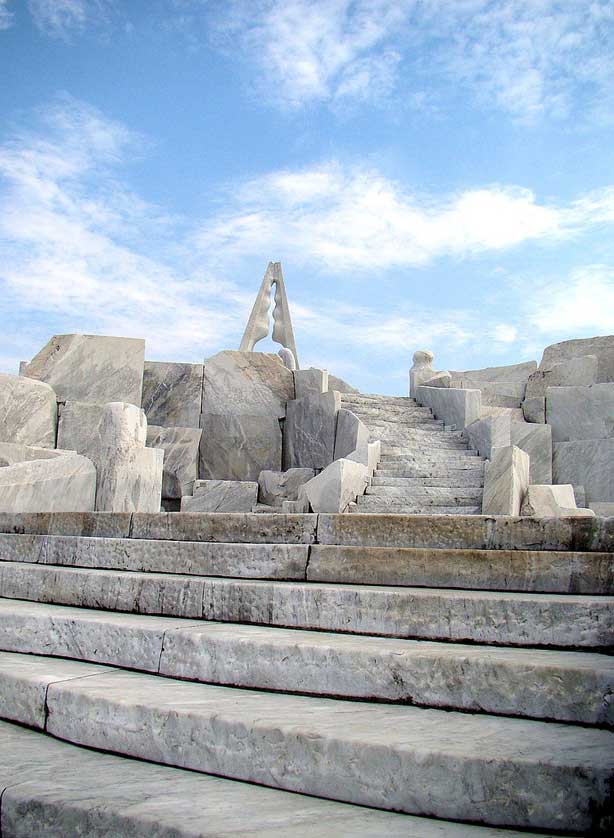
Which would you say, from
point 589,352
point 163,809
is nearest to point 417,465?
point 589,352

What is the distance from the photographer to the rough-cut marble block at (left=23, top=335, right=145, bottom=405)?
9930mm

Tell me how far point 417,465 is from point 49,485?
437 cm

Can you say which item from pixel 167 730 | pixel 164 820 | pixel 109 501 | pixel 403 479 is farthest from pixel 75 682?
pixel 403 479

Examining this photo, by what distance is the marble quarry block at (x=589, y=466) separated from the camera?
9.68m

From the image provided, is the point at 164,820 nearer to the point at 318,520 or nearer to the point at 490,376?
the point at 318,520

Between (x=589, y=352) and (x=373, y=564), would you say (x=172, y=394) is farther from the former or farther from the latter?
(x=373, y=564)

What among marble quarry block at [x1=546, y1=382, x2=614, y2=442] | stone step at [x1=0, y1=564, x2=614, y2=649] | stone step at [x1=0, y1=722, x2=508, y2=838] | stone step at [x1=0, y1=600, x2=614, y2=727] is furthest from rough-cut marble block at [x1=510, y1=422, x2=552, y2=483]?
stone step at [x1=0, y1=722, x2=508, y2=838]

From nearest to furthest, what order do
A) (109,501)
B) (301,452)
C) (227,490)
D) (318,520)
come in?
1. (318,520)
2. (109,501)
3. (227,490)
4. (301,452)

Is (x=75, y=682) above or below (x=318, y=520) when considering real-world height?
below

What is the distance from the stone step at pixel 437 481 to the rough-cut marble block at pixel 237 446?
298 centimetres

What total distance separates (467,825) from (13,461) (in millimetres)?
6762

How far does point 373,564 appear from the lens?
3266mm

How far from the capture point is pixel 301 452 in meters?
11.2

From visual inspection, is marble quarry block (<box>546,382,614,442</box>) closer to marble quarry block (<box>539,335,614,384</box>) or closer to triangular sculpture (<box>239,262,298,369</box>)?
marble quarry block (<box>539,335,614,384</box>)
